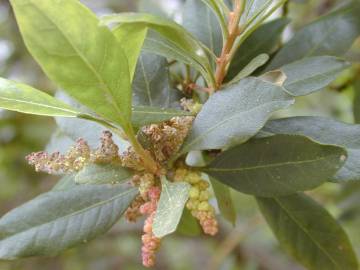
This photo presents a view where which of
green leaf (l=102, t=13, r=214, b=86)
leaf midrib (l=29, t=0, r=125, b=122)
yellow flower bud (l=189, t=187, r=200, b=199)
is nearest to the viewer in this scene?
leaf midrib (l=29, t=0, r=125, b=122)

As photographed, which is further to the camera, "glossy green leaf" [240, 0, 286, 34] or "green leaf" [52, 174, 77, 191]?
"green leaf" [52, 174, 77, 191]

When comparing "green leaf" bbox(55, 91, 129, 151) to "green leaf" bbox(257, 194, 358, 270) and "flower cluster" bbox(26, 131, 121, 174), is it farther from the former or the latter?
"green leaf" bbox(257, 194, 358, 270)

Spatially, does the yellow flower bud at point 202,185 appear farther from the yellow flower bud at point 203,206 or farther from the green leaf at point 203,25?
the green leaf at point 203,25

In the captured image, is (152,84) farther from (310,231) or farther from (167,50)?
(310,231)

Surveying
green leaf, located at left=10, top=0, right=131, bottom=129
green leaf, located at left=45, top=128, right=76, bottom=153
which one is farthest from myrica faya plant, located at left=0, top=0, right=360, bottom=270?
green leaf, located at left=45, top=128, right=76, bottom=153

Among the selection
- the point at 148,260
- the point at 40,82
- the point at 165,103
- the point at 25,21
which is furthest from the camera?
the point at 40,82

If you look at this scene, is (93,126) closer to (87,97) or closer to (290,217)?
(87,97)

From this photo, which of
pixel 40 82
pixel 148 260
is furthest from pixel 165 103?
pixel 40 82

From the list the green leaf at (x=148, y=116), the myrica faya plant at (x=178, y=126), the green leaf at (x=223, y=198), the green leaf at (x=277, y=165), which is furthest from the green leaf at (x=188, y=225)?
the green leaf at (x=148, y=116)
